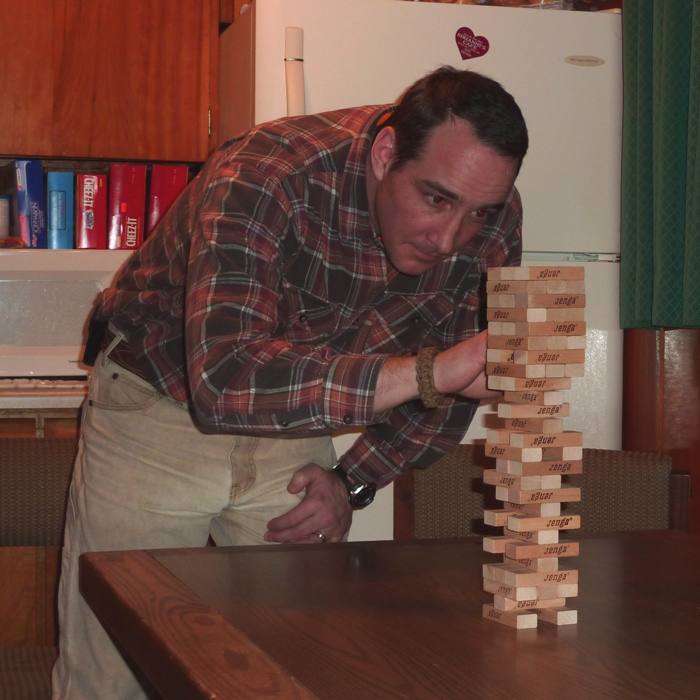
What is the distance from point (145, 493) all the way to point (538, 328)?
682 mm

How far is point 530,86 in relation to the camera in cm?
213

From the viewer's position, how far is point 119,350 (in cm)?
139

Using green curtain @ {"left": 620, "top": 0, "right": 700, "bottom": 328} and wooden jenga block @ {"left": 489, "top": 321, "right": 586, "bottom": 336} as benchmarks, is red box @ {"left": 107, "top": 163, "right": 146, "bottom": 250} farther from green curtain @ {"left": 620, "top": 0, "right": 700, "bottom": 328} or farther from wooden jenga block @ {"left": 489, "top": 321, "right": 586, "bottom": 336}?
wooden jenga block @ {"left": 489, "top": 321, "right": 586, "bottom": 336}

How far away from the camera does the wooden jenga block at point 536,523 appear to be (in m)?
0.85

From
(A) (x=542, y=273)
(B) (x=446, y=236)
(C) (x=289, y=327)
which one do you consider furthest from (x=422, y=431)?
(A) (x=542, y=273)

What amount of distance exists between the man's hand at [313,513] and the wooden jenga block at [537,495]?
0.48 metres

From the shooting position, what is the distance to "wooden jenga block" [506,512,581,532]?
33.4 inches

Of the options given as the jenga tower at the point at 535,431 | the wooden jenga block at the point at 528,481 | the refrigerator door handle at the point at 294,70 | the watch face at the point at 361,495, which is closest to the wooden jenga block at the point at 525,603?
the jenga tower at the point at 535,431

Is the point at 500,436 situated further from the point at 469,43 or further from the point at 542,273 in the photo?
the point at 469,43

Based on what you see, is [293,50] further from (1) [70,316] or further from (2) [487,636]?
(2) [487,636]

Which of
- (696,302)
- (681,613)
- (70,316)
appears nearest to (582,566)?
(681,613)

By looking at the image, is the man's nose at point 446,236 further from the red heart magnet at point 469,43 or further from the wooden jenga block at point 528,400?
the red heart magnet at point 469,43

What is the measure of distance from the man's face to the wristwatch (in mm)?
351

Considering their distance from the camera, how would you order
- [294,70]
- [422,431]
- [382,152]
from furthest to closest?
1. [294,70]
2. [422,431]
3. [382,152]
